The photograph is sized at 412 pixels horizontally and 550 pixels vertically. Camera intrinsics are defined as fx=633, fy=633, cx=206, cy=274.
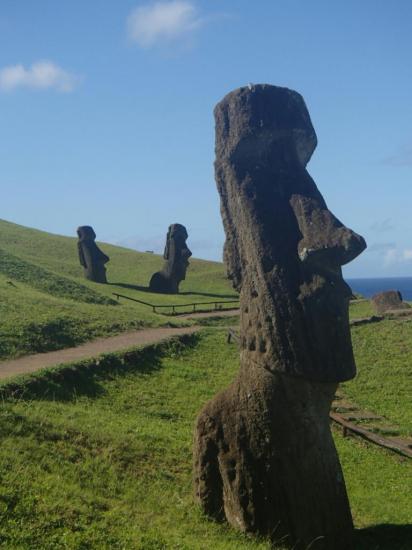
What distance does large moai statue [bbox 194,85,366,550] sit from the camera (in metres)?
8.62

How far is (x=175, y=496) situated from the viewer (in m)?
10.1

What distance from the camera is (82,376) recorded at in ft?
54.7

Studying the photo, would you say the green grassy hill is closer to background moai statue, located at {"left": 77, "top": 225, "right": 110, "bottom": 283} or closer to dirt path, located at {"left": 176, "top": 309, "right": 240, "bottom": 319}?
background moai statue, located at {"left": 77, "top": 225, "right": 110, "bottom": 283}

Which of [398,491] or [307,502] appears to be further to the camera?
[398,491]

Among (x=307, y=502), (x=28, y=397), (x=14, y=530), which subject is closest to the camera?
(x=14, y=530)

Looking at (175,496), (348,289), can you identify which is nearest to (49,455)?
(175,496)

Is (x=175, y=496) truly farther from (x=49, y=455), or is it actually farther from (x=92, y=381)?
(x=92, y=381)

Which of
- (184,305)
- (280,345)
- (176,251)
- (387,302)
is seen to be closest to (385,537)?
(280,345)

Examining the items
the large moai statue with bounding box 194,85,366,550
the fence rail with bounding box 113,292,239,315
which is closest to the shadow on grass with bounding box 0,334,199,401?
the large moai statue with bounding box 194,85,366,550

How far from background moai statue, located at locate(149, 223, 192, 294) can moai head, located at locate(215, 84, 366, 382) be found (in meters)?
33.1

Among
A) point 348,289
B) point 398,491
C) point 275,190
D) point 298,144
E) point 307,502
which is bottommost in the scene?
point 398,491

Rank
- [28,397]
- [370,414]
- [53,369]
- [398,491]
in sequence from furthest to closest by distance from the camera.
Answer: [370,414]
[53,369]
[28,397]
[398,491]

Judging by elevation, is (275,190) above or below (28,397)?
above

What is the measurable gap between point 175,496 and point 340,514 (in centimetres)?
265
